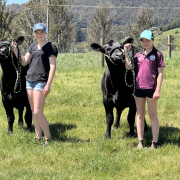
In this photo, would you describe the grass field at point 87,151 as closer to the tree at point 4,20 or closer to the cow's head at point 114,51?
the cow's head at point 114,51

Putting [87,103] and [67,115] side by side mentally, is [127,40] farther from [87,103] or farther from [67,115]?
[87,103]

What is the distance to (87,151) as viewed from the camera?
4621 millimetres

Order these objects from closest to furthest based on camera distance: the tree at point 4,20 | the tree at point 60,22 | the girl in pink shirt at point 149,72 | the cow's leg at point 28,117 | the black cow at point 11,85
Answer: the girl in pink shirt at point 149,72 < the black cow at point 11,85 < the cow's leg at point 28,117 < the tree at point 4,20 < the tree at point 60,22

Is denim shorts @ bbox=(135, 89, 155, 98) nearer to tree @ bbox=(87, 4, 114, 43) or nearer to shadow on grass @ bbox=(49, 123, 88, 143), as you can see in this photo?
shadow on grass @ bbox=(49, 123, 88, 143)

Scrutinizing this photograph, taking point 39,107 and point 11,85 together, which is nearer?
point 39,107

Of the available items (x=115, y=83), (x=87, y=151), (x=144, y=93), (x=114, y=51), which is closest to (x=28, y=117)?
(x=87, y=151)

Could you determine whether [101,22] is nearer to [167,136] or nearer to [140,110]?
[167,136]

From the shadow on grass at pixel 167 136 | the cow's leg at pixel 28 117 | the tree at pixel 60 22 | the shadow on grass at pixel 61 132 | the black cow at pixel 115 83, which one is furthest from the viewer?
the tree at pixel 60 22

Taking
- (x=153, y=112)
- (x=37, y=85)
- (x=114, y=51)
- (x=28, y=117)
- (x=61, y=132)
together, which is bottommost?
(x=61, y=132)

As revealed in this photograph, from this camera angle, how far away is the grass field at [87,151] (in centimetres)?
382

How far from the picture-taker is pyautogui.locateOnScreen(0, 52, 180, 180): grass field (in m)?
3.82

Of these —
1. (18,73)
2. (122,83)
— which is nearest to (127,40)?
(122,83)

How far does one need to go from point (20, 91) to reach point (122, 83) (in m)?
2.10

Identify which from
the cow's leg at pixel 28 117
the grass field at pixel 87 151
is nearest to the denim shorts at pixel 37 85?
the grass field at pixel 87 151
